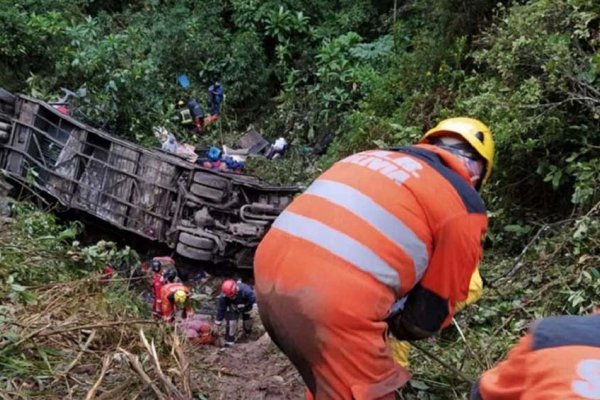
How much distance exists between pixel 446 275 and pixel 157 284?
4866 millimetres

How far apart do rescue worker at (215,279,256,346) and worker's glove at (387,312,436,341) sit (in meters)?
3.69

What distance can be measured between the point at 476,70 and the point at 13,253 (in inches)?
207

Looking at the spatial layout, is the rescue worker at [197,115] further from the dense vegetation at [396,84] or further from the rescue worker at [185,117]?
the dense vegetation at [396,84]

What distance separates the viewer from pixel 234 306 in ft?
21.8

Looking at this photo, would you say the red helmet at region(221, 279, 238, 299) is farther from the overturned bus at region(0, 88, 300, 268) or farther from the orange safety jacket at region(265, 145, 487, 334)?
the orange safety jacket at region(265, 145, 487, 334)

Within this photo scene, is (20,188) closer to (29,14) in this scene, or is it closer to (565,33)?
(29,14)

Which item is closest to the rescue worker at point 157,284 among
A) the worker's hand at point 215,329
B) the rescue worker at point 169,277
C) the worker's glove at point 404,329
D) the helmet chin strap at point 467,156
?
the rescue worker at point 169,277

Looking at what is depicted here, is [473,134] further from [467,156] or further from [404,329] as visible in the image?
[404,329]

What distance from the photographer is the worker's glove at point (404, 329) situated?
2918 millimetres

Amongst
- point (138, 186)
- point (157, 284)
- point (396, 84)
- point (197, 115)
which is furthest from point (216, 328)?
point (197, 115)

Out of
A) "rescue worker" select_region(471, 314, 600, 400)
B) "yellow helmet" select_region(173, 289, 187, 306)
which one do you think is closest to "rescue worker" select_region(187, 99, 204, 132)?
"yellow helmet" select_region(173, 289, 187, 306)

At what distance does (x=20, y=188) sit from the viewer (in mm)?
9078

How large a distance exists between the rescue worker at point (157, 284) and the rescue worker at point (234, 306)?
1.87 ft

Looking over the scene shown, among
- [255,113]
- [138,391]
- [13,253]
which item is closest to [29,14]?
[255,113]
